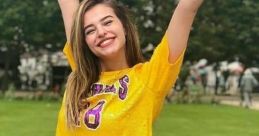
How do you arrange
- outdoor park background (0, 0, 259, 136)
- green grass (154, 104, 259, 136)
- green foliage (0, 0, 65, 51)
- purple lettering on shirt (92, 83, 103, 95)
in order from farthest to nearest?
green foliage (0, 0, 65, 51)
outdoor park background (0, 0, 259, 136)
green grass (154, 104, 259, 136)
purple lettering on shirt (92, 83, 103, 95)

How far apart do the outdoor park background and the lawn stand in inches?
3.0

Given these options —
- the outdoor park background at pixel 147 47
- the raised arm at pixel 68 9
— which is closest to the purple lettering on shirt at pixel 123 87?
the raised arm at pixel 68 9

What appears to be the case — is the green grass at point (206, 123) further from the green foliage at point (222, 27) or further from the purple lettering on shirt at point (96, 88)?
the purple lettering on shirt at point (96, 88)

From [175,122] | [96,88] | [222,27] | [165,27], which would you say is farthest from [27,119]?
[222,27]

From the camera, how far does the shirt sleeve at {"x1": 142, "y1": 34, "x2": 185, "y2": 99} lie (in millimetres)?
1934

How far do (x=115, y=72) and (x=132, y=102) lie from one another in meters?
0.16

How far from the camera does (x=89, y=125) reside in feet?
6.38

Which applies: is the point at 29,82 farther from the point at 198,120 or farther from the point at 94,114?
the point at 94,114

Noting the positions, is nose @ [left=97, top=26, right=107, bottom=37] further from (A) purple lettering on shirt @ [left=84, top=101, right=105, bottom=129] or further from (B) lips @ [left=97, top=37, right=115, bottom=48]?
(A) purple lettering on shirt @ [left=84, top=101, right=105, bottom=129]

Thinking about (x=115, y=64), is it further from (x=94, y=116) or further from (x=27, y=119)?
(x=27, y=119)

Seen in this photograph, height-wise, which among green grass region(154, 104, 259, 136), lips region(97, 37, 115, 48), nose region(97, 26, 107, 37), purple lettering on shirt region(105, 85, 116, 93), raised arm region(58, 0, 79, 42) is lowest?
green grass region(154, 104, 259, 136)

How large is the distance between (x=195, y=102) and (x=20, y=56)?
28.2 ft

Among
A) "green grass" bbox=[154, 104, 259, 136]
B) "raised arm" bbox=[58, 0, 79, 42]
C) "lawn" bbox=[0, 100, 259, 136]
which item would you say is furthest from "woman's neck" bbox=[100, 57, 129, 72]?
"green grass" bbox=[154, 104, 259, 136]

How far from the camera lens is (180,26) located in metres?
1.94
